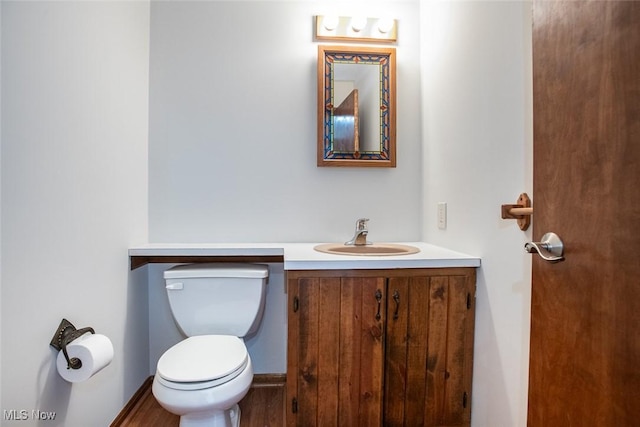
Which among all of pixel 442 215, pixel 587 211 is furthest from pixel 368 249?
pixel 587 211

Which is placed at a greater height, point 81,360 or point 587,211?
point 587,211

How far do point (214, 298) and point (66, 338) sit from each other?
1.98ft

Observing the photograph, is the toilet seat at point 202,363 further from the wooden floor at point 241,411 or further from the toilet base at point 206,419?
the wooden floor at point 241,411

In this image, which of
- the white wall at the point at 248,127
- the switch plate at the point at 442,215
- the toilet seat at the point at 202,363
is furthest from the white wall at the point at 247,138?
the toilet seat at the point at 202,363

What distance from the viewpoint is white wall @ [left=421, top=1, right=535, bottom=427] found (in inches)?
43.9

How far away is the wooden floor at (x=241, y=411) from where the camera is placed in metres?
1.58

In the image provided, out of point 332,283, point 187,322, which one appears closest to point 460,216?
point 332,283

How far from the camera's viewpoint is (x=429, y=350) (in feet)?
4.50

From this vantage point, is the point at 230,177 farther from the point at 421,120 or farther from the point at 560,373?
the point at 560,373

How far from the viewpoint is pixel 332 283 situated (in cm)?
134

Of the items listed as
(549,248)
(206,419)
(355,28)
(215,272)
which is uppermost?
(355,28)

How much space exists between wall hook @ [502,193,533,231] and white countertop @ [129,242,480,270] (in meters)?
0.33

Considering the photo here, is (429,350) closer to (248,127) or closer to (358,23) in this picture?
(248,127)

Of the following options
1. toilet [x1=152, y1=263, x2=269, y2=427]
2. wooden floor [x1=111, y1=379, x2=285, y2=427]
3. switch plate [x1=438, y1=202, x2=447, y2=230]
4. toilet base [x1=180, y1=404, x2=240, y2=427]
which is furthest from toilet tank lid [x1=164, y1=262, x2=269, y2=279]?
switch plate [x1=438, y1=202, x2=447, y2=230]
